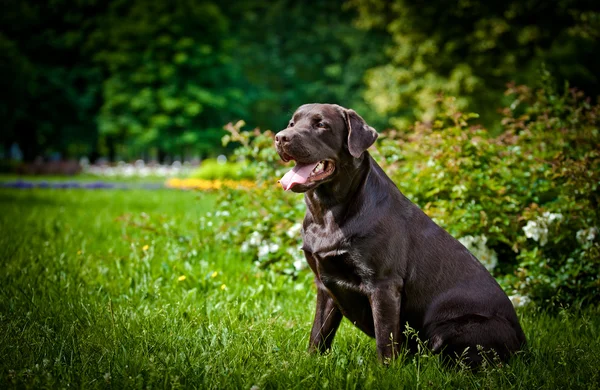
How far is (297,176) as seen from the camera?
282cm

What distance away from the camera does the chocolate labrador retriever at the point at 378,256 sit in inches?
112

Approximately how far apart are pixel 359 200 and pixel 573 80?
15.5 m

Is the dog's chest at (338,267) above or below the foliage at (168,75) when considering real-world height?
below

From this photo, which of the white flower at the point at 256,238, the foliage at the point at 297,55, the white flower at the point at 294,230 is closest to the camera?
the white flower at the point at 294,230

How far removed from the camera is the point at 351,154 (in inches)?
113

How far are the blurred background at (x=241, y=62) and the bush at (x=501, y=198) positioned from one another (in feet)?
29.6

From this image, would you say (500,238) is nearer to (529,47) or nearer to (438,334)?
(438,334)

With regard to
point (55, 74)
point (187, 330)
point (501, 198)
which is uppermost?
point (55, 74)

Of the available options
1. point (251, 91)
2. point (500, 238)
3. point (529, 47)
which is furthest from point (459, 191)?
point (251, 91)

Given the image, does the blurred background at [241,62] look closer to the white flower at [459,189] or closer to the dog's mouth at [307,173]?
the white flower at [459,189]

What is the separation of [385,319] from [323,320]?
1.52 feet

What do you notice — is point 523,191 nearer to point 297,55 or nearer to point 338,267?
point 338,267

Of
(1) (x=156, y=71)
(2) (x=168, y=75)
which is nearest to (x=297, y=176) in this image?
(2) (x=168, y=75)

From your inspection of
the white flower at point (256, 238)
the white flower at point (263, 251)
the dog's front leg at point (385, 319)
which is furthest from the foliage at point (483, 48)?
the dog's front leg at point (385, 319)
